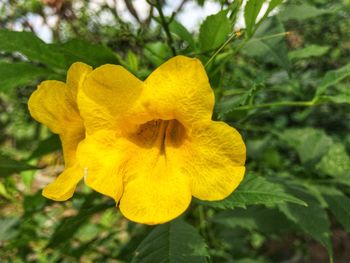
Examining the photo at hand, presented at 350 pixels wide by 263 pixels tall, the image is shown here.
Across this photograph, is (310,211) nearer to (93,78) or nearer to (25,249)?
(93,78)

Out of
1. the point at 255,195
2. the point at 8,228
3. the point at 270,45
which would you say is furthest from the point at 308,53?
the point at 8,228

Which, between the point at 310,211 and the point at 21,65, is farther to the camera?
the point at 310,211

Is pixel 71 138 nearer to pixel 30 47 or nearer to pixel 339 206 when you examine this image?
pixel 30 47

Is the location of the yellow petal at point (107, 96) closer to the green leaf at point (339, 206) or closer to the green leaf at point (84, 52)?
the green leaf at point (84, 52)

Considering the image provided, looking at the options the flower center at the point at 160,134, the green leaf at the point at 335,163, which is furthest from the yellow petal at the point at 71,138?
the green leaf at the point at 335,163

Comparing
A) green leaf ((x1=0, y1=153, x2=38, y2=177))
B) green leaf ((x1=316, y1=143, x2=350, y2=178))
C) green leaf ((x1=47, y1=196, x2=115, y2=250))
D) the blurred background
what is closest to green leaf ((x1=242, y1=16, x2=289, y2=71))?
the blurred background

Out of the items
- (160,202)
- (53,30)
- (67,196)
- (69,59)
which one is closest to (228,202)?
(160,202)
